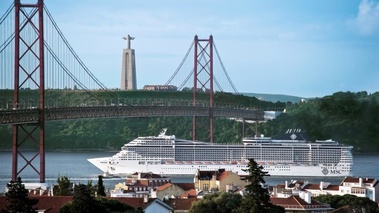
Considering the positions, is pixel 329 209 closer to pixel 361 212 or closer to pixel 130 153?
pixel 361 212

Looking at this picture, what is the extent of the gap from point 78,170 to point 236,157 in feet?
40.4

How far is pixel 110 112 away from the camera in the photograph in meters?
63.6

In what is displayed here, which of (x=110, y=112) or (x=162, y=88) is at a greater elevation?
(x=162, y=88)

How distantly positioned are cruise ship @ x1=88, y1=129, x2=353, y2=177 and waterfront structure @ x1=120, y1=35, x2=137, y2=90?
1357 inches

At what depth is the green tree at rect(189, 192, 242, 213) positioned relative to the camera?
119ft

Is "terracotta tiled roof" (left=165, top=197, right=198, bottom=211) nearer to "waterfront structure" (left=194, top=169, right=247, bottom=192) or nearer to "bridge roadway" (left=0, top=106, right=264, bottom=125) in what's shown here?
"waterfront structure" (left=194, top=169, right=247, bottom=192)

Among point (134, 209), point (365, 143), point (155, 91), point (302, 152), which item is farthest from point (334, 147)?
point (134, 209)

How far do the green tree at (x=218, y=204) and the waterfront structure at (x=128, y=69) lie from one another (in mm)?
77733

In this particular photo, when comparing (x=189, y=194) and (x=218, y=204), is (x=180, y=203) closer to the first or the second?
(x=218, y=204)

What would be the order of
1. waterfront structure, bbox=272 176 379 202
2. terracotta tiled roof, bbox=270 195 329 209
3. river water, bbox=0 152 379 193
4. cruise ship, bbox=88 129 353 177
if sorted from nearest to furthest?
terracotta tiled roof, bbox=270 195 329 209, waterfront structure, bbox=272 176 379 202, river water, bbox=0 152 379 193, cruise ship, bbox=88 129 353 177

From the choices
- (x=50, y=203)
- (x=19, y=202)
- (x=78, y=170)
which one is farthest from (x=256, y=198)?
(x=78, y=170)

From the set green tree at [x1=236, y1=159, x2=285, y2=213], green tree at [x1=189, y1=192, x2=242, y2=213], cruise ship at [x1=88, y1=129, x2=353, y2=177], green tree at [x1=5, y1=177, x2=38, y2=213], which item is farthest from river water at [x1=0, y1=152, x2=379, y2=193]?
green tree at [x1=5, y1=177, x2=38, y2=213]

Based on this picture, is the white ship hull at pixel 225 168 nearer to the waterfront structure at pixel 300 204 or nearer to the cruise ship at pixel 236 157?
the cruise ship at pixel 236 157

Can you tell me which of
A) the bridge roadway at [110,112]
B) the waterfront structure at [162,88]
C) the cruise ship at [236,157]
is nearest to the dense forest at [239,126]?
the waterfront structure at [162,88]
